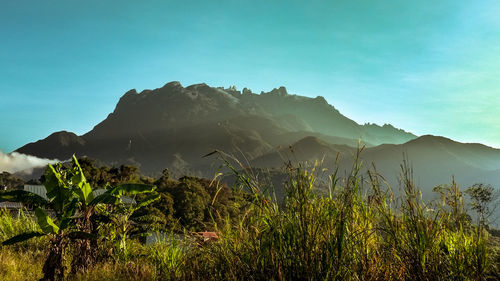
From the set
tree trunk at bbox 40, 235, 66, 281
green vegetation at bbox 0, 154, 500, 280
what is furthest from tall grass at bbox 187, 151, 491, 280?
tree trunk at bbox 40, 235, 66, 281

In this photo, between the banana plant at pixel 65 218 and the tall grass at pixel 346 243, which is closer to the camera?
the tall grass at pixel 346 243

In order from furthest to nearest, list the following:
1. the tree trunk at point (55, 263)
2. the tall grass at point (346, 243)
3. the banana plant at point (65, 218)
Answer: the banana plant at point (65, 218) < the tree trunk at point (55, 263) < the tall grass at point (346, 243)

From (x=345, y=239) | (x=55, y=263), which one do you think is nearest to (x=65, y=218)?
(x=55, y=263)

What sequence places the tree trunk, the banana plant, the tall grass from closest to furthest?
the tall grass < the tree trunk < the banana plant

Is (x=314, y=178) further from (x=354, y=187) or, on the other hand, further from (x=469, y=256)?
(x=469, y=256)

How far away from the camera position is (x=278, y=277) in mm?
2928

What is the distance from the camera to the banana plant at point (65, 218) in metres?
4.78

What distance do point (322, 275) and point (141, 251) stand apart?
4956mm

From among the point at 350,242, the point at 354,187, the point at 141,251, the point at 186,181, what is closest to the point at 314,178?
the point at 354,187

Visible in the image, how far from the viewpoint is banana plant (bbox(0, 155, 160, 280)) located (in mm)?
4781

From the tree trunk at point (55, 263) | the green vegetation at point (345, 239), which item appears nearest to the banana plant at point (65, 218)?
the tree trunk at point (55, 263)

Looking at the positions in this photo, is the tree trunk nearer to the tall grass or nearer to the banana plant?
the banana plant

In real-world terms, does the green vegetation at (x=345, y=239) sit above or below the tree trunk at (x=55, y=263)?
above

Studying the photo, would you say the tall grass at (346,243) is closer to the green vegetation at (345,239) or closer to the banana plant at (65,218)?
the green vegetation at (345,239)
